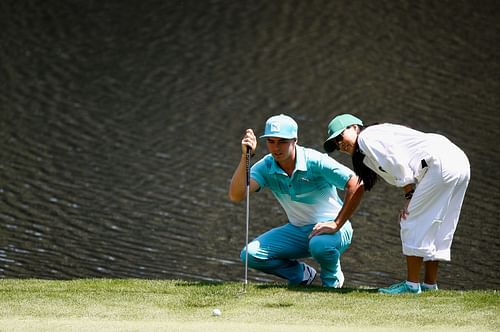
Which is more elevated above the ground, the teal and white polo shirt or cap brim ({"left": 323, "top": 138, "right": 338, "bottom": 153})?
cap brim ({"left": 323, "top": 138, "right": 338, "bottom": 153})

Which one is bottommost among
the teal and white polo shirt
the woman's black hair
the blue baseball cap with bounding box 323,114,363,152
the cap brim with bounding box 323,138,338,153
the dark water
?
the dark water

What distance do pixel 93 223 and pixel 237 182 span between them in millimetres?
4929

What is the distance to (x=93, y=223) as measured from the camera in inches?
552

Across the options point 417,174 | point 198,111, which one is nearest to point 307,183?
point 417,174

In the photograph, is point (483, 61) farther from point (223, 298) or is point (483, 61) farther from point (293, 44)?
point (223, 298)

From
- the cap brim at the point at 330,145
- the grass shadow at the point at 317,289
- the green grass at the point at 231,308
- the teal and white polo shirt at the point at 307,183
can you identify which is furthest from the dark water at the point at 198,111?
the cap brim at the point at 330,145

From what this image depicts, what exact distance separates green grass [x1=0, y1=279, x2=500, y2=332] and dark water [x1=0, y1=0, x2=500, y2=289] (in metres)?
3.24

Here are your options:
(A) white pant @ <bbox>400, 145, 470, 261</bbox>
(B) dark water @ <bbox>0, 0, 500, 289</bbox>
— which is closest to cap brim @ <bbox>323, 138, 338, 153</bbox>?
(A) white pant @ <bbox>400, 145, 470, 261</bbox>

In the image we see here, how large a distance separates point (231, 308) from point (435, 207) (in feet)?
5.81

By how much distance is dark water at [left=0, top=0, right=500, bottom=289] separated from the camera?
13.1 metres

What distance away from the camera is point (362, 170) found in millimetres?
8789

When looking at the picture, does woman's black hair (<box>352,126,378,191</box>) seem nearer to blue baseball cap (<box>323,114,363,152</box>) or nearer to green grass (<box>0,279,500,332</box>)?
blue baseball cap (<box>323,114,363,152</box>)

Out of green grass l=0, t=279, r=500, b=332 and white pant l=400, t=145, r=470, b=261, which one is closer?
green grass l=0, t=279, r=500, b=332

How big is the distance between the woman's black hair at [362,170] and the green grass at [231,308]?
0.87 metres
